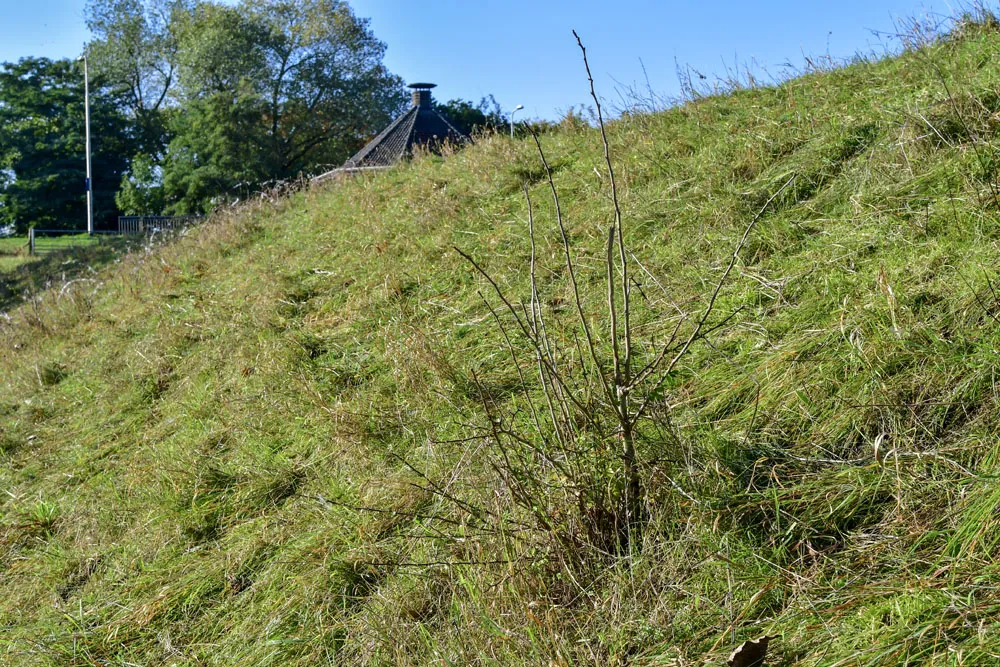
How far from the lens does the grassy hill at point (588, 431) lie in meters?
2.47

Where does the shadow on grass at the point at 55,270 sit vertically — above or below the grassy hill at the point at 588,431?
above

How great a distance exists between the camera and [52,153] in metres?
45.1

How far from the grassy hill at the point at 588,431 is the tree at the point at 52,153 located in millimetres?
43064

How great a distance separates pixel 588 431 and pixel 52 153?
164 feet

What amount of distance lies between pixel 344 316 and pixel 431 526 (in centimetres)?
303

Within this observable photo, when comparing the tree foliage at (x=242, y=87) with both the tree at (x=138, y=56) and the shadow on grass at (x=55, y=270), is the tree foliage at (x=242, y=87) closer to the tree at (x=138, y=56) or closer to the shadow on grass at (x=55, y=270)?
the tree at (x=138, y=56)

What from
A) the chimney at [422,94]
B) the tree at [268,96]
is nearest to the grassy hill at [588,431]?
the chimney at [422,94]

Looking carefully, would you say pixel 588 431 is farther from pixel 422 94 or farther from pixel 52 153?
pixel 52 153

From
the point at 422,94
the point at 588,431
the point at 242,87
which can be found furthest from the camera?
the point at 242,87

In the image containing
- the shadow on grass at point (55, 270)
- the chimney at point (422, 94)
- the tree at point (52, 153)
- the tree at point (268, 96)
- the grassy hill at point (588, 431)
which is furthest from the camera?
the tree at point (52, 153)

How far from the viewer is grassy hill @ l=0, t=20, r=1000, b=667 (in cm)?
247

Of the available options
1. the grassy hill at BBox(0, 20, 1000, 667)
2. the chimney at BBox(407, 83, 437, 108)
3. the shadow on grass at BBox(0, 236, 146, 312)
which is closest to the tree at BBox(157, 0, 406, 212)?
the chimney at BBox(407, 83, 437, 108)

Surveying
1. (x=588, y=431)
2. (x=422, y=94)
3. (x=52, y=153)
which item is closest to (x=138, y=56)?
(x=52, y=153)

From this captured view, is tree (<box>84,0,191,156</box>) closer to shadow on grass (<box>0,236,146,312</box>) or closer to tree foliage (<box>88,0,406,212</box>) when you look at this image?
tree foliage (<box>88,0,406,212</box>)
